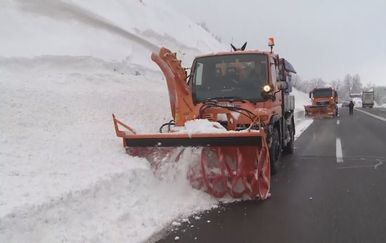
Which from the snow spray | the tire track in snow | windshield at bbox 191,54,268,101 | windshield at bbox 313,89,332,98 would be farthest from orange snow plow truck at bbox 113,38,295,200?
windshield at bbox 313,89,332,98

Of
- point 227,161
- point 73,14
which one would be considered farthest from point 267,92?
point 73,14

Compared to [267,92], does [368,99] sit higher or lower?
lower

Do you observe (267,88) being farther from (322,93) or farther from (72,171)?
(322,93)

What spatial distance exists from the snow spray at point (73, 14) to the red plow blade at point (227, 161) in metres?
8.68

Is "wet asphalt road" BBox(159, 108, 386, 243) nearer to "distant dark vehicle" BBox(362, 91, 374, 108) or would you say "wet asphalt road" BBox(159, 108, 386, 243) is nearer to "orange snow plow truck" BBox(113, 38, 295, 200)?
"orange snow plow truck" BBox(113, 38, 295, 200)

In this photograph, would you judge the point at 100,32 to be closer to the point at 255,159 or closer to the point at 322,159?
the point at 322,159

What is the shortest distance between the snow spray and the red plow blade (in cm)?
868

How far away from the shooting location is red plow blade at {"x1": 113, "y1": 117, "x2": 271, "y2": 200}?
22.5 feet

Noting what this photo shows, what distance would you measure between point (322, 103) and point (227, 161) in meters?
29.5

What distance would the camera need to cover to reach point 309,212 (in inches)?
248

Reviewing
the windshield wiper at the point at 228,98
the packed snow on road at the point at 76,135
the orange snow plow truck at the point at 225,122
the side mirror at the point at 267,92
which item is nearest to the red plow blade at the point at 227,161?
the orange snow plow truck at the point at 225,122

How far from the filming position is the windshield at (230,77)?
28.0ft

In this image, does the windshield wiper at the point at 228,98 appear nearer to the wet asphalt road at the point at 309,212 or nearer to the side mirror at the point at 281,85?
the side mirror at the point at 281,85

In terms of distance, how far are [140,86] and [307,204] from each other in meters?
8.09
